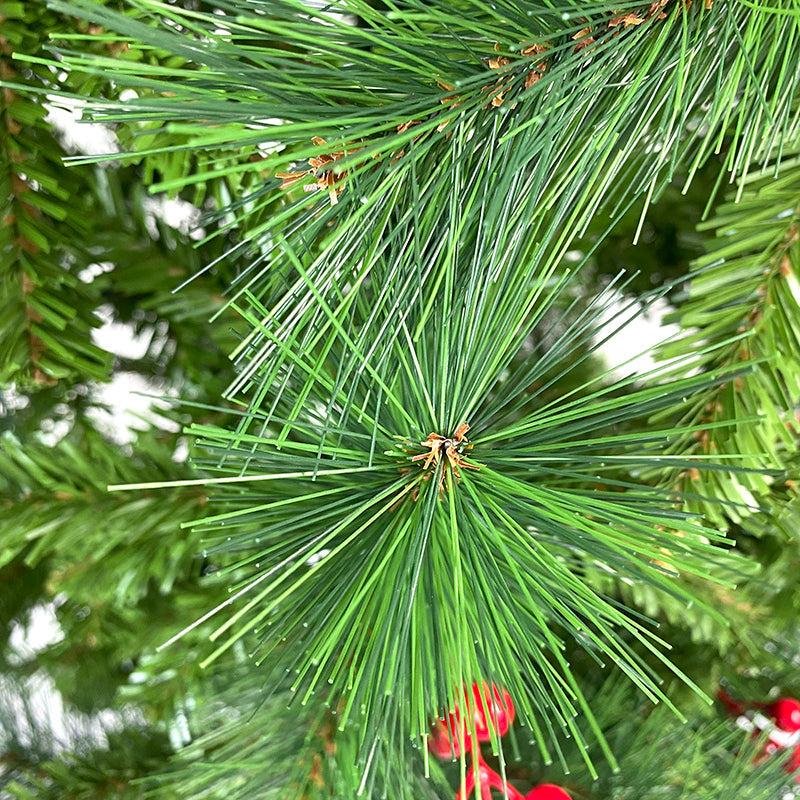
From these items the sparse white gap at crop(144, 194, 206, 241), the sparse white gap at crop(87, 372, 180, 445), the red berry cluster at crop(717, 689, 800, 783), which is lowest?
the red berry cluster at crop(717, 689, 800, 783)

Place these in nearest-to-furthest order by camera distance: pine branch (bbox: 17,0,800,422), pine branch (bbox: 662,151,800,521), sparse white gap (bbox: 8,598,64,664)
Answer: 1. pine branch (bbox: 17,0,800,422)
2. pine branch (bbox: 662,151,800,521)
3. sparse white gap (bbox: 8,598,64,664)

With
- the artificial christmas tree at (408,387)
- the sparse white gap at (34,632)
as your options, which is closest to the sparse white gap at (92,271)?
the artificial christmas tree at (408,387)

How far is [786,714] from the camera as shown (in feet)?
1.19

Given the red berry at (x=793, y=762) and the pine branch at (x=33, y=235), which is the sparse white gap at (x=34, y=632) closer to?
the pine branch at (x=33, y=235)

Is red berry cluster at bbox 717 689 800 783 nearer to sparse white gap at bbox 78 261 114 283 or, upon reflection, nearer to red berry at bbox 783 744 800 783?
red berry at bbox 783 744 800 783

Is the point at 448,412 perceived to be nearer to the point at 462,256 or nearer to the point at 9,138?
the point at 462,256

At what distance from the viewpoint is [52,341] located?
291 mm

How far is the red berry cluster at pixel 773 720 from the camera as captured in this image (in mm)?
351

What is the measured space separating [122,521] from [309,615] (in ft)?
0.44

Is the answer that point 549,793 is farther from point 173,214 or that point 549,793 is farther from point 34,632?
point 34,632

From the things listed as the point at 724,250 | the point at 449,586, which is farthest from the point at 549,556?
the point at 724,250

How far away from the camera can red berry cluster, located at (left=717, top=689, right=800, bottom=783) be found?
351 millimetres

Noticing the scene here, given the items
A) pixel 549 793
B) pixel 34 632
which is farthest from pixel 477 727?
pixel 34 632

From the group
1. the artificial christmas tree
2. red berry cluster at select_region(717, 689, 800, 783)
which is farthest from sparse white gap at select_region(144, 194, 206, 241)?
red berry cluster at select_region(717, 689, 800, 783)
